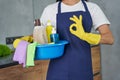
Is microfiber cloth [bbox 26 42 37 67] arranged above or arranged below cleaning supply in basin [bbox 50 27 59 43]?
below

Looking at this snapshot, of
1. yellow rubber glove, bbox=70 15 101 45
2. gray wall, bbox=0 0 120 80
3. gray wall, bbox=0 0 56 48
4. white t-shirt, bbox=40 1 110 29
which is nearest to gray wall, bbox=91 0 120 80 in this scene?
gray wall, bbox=0 0 120 80

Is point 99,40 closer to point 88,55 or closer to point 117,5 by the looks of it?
point 88,55

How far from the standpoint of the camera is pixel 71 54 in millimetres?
1440

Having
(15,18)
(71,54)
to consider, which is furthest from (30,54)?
(15,18)

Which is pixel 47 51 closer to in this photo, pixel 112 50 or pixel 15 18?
pixel 15 18

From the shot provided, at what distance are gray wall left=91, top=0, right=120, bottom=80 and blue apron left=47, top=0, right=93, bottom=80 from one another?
1.57 m

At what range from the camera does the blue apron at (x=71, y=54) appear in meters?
1.44

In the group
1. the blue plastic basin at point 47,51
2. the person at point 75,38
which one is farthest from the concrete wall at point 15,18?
the blue plastic basin at point 47,51

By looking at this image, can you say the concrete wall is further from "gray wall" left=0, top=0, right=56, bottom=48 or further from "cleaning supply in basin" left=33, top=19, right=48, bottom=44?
"cleaning supply in basin" left=33, top=19, right=48, bottom=44

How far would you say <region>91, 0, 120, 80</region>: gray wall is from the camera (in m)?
2.95

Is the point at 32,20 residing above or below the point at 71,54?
above

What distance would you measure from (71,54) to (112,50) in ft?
5.40

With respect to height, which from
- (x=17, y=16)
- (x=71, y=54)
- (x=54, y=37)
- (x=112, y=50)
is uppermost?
(x=17, y=16)

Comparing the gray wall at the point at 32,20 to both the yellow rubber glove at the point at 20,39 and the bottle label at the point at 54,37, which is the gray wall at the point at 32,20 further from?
the bottle label at the point at 54,37
